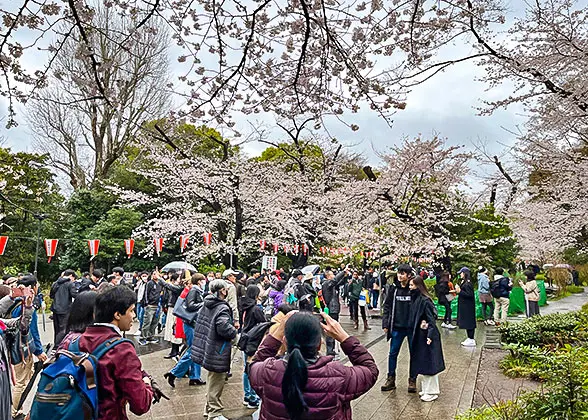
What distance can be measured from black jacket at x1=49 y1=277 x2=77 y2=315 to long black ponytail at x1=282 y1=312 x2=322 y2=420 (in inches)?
278

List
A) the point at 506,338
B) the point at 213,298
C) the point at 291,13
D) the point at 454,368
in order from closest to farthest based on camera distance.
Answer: the point at 291,13 < the point at 213,298 < the point at 454,368 < the point at 506,338

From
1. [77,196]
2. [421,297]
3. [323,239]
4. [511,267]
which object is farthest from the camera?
[323,239]

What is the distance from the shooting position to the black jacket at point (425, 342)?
584 centimetres

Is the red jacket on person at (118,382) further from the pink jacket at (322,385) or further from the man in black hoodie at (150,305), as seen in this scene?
the man in black hoodie at (150,305)

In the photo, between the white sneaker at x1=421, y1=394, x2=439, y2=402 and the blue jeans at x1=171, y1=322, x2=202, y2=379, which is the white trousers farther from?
the blue jeans at x1=171, y1=322, x2=202, y2=379

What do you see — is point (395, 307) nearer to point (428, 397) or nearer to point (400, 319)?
point (400, 319)

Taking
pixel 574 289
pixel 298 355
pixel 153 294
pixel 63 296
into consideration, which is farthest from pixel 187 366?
pixel 574 289

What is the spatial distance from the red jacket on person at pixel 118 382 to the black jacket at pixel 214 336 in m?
2.65

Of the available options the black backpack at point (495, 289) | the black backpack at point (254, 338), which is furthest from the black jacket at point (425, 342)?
the black backpack at point (495, 289)

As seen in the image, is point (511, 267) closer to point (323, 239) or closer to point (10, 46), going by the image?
point (323, 239)

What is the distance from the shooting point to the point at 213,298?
5461 millimetres

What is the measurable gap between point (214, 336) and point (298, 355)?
10.2ft

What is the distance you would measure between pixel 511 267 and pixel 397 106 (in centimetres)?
1449

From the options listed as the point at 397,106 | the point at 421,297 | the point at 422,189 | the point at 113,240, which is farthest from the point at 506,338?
the point at 113,240
